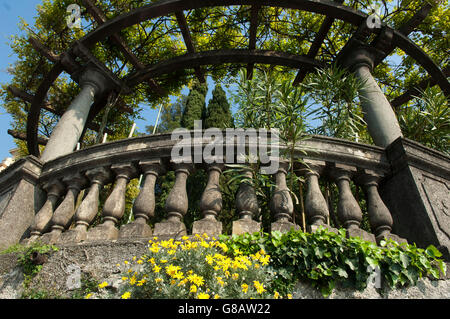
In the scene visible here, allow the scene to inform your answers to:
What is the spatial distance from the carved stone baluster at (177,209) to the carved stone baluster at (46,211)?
1.50 metres

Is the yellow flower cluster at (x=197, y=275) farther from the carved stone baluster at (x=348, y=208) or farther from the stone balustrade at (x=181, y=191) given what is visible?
the carved stone baluster at (x=348, y=208)

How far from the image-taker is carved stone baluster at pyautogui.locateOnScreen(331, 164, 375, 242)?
118 inches

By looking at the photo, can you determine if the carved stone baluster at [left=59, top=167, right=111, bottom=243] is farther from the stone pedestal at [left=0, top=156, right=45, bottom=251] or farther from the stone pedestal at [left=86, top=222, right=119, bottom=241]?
the stone pedestal at [left=0, top=156, right=45, bottom=251]

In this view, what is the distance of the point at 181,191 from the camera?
324cm

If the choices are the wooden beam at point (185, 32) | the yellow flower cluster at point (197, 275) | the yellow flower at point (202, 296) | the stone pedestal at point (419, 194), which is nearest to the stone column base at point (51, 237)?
the yellow flower cluster at point (197, 275)

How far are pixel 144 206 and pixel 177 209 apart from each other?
13.4 inches

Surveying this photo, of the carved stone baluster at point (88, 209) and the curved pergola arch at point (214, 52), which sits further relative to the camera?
the curved pergola arch at point (214, 52)

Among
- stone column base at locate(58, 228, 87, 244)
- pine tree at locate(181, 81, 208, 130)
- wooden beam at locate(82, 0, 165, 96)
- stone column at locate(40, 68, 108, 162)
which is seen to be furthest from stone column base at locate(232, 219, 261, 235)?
pine tree at locate(181, 81, 208, 130)

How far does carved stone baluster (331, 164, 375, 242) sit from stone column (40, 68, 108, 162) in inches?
156

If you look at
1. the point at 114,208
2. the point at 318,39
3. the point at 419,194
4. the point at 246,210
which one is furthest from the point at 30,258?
the point at 318,39

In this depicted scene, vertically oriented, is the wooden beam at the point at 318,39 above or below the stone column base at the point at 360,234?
above

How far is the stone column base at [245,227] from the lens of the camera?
290 centimetres
